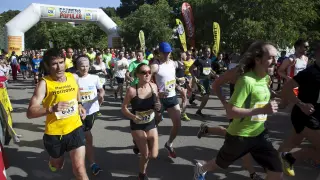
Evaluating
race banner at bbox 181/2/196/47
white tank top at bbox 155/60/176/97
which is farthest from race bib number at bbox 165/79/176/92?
race banner at bbox 181/2/196/47

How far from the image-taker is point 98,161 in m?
4.95

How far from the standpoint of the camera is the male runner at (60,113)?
10.6 feet

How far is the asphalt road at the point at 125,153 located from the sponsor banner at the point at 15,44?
14990 mm

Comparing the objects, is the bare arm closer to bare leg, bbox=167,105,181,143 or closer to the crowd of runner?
the crowd of runner

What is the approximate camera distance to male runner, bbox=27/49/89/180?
324cm

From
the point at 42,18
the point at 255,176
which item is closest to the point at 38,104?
the point at 255,176

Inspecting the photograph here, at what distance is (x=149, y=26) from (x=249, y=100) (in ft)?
82.4

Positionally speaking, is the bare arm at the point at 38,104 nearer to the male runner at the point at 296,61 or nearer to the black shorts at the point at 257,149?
the black shorts at the point at 257,149

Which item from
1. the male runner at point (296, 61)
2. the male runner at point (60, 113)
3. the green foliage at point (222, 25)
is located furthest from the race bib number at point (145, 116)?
the green foliage at point (222, 25)

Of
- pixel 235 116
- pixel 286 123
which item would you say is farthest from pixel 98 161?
pixel 286 123

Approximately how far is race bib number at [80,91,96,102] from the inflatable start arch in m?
19.1

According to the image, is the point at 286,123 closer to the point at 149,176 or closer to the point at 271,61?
the point at 149,176

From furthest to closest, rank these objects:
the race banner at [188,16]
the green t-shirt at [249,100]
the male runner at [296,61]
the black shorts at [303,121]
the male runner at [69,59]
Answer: the race banner at [188,16], the male runner at [69,59], the male runner at [296,61], the black shorts at [303,121], the green t-shirt at [249,100]

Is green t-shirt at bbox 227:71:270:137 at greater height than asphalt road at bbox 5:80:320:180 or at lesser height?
greater
